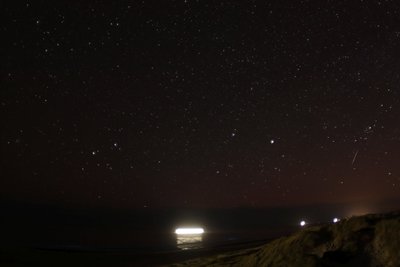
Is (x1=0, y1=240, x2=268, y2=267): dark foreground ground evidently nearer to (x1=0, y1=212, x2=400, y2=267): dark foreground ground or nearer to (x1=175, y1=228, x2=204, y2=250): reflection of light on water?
(x1=175, y1=228, x2=204, y2=250): reflection of light on water

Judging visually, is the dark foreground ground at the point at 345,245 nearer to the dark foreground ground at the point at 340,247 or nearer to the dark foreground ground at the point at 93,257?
the dark foreground ground at the point at 340,247

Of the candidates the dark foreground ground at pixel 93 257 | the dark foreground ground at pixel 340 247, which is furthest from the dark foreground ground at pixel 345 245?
the dark foreground ground at pixel 93 257

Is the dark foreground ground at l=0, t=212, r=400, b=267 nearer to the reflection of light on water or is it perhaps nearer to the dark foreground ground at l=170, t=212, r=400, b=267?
the dark foreground ground at l=170, t=212, r=400, b=267

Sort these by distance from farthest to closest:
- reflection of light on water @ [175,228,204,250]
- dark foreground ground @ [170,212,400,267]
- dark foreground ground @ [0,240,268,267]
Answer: reflection of light on water @ [175,228,204,250] → dark foreground ground @ [0,240,268,267] → dark foreground ground @ [170,212,400,267]

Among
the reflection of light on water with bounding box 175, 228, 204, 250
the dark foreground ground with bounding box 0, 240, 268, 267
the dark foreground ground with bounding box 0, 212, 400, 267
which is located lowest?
the dark foreground ground with bounding box 0, 212, 400, 267

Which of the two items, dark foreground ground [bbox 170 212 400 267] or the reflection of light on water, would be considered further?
the reflection of light on water

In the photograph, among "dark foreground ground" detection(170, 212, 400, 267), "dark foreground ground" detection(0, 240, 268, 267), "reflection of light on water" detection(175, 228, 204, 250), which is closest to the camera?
"dark foreground ground" detection(170, 212, 400, 267)

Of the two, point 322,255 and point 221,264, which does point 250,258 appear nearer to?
point 221,264

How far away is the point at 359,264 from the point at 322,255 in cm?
70

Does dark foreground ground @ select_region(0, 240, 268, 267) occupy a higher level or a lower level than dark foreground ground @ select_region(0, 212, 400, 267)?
higher

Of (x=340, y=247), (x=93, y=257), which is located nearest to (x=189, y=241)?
(x=93, y=257)

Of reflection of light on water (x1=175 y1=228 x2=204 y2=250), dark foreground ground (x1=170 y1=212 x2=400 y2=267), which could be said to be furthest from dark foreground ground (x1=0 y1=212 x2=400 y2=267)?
reflection of light on water (x1=175 y1=228 x2=204 y2=250)

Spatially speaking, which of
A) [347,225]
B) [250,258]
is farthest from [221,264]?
[347,225]

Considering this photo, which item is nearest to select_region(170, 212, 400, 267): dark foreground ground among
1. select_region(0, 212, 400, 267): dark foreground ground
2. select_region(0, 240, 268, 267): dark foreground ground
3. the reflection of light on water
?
select_region(0, 212, 400, 267): dark foreground ground
